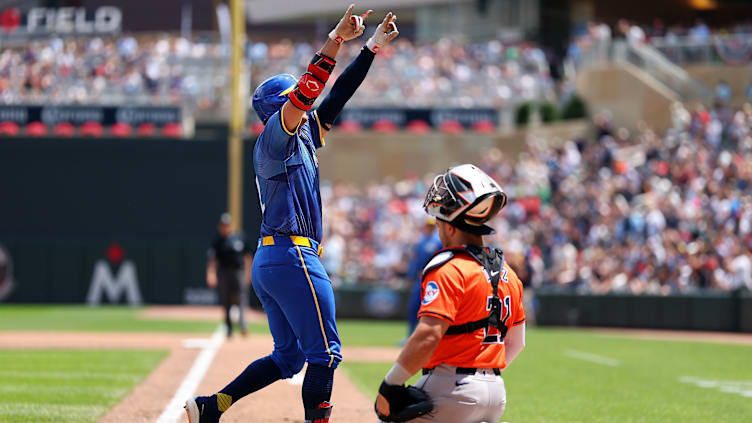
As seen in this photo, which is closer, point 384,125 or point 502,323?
point 502,323

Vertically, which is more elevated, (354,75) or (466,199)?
(354,75)

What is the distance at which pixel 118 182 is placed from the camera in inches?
1077

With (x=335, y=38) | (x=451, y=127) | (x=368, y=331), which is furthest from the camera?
(x=451, y=127)

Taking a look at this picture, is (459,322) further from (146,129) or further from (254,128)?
(254,128)

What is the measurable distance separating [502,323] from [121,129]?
81.4 ft

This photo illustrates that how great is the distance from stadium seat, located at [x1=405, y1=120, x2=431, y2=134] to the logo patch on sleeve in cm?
2585

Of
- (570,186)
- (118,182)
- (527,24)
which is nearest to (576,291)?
(570,186)

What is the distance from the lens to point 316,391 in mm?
5746

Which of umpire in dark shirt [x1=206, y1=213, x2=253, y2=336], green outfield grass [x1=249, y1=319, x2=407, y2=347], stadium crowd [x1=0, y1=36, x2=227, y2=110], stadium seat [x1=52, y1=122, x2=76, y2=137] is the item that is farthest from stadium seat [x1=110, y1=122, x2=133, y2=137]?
umpire in dark shirt [x1=206, y1=213, x2=253, y2=336]

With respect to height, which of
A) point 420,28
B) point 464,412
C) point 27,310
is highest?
point 420,28

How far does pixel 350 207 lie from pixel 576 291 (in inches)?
307

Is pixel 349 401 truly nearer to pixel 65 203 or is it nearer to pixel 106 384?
pixel 106 384

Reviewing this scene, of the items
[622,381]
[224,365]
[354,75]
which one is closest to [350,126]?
[224,365]

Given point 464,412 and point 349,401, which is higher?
point 464,412
